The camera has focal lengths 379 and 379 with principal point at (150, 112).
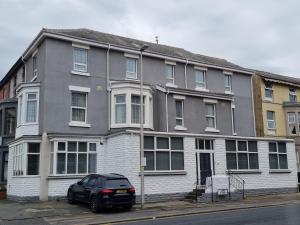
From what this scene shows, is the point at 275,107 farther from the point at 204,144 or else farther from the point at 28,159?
the point at 28,159

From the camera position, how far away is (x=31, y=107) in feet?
80.4

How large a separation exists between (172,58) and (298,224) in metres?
19.0

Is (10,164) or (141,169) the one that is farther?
(10,164)

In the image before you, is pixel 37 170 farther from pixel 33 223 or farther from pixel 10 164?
pixel 33 223

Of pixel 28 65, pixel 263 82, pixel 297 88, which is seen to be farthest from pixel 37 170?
pixel 297 88

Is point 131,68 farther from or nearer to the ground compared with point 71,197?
farther from the ground

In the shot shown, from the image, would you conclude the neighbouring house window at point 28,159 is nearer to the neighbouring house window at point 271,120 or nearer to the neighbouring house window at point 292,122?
the neighbouring house window at point 271,120

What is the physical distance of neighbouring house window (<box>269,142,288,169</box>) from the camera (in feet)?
87.5

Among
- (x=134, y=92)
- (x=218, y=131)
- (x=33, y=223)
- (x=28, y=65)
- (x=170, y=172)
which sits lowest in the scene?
(x=33, y=223)

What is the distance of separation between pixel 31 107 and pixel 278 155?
17.3 meters

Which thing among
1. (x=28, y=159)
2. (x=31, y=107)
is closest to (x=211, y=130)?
(x=31, y=107)

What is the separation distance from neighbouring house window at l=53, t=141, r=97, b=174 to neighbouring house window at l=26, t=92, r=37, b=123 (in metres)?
2.81

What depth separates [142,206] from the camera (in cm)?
1911

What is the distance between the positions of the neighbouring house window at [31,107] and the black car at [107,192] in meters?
7.48
